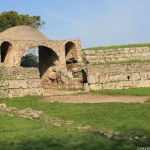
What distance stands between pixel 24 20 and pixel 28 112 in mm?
40084

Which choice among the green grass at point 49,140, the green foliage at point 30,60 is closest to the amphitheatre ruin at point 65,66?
the green grass at point 49,140

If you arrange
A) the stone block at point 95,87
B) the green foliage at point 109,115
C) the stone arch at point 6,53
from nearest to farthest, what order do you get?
the green foliage at point 109,115
the stone block at point 95,87
the stone arch at point 6,53

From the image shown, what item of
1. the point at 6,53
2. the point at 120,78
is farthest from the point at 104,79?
the point at 6,53

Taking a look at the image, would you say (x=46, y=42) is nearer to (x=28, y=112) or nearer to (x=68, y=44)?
(x=68, y=44)

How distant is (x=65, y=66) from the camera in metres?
33.0

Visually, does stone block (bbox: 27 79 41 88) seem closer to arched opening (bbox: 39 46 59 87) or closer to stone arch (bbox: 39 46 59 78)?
arched opening (bbox: 39 46 59 87)

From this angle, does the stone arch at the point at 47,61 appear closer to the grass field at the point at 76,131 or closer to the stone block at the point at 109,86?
the stone block at the point at 109,86

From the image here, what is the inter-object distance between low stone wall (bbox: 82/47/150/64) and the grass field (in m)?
14.7

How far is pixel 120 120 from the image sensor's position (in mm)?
13039

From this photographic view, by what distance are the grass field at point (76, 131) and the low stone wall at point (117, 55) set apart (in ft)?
48.3

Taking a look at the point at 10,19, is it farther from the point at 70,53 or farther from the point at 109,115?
the point at 109,115

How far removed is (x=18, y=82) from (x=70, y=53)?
1168 cm

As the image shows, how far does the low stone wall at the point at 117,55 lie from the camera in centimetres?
3197

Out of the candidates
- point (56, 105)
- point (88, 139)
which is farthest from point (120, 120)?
point (56, 105)
